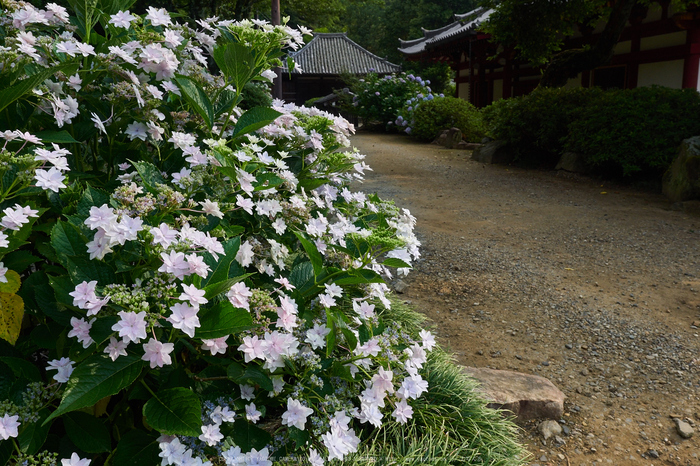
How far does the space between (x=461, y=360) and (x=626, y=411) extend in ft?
2.72

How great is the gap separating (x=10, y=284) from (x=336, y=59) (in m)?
27.6

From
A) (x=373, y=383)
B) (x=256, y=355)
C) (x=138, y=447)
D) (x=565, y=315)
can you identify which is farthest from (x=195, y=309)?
(x=565, y=315)

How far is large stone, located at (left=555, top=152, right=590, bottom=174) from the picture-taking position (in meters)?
8.45

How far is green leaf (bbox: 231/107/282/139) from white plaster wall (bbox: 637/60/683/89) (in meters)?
11.0

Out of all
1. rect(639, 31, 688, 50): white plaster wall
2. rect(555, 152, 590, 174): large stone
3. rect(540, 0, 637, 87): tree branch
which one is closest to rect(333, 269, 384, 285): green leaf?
rect(555, 152, 590, 174): large stone

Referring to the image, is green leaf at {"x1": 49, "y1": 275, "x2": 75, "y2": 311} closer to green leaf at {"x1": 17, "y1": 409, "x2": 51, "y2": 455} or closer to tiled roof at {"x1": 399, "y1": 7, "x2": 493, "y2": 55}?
green leaf at {"x1": 17, "y1": 409, "x2": 51, "y2": 455}

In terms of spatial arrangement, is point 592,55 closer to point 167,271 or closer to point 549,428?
point 549,428

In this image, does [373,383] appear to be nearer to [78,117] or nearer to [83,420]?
[83,420]

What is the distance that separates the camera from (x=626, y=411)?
2670 mm

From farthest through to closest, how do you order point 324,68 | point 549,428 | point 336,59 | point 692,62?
point 336,59 → point 324,68 → point 692,62 → point 549,428

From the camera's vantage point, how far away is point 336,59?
27.3m

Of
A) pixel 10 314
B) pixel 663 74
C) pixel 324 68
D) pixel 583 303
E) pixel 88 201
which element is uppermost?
pixel 324 68

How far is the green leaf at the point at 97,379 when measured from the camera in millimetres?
984

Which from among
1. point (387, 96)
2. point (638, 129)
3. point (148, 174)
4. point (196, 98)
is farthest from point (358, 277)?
point (387, 96)
